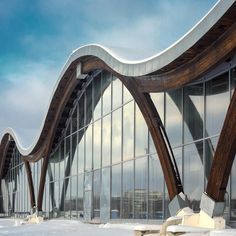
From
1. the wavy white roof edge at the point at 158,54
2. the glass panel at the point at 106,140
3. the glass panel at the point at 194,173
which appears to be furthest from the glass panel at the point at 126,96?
the glass panel at the point at 194,173

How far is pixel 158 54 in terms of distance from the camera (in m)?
17.0

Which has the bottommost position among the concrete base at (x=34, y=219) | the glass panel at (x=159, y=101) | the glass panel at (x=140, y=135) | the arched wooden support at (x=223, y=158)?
the concrete base at (x=34, y=219)

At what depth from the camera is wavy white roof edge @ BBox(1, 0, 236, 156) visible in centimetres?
1365

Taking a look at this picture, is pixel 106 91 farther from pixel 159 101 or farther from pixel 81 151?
pixel 159 101

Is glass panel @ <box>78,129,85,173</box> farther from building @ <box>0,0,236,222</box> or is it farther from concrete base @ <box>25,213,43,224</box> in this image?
concrete base @ <box>25,213,43,224</box>

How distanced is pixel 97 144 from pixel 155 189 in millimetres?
7963

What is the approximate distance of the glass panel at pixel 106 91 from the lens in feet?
85.7

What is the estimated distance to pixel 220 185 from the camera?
14641 millimetres

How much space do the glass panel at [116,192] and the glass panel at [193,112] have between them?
692cm

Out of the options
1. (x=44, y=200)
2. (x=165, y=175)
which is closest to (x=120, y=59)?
(x=165, y=175)

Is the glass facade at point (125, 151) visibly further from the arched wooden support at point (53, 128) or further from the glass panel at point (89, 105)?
the arched wooden support at point (53, 128)

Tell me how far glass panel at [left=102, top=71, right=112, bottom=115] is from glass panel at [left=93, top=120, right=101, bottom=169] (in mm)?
1174

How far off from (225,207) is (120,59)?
7.96 metres

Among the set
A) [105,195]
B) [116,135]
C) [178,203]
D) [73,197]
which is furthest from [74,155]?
[178,203]
